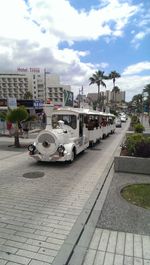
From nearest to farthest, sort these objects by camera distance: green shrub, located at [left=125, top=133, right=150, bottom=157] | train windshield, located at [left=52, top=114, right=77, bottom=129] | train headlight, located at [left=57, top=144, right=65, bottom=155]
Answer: green shrub, located at [left=125, top=133, right=150, bottom=157], train headlight, located at [left=57, top=144, right=65, bottom=155], train windshield, located at [left=52, top=114, right=77, bottom=129]

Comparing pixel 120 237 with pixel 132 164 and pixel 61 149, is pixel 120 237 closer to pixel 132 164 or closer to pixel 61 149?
pixel 132 164

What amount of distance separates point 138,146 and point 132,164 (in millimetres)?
759

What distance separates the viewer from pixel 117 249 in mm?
4266

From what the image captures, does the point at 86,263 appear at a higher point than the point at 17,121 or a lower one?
lower

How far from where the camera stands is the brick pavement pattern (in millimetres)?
3951

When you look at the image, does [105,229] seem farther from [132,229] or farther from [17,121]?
[17,121]

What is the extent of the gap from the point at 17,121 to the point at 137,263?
13.9 meters

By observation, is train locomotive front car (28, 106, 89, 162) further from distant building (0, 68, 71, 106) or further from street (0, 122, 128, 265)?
distant building (0, 68, 71, 106)

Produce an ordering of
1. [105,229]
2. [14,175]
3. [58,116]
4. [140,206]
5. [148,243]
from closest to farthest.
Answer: [148,243] < [105,229] < [140,206] < [14,175] < [58,116]

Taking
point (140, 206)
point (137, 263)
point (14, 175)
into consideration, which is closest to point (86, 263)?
point (137, 263)

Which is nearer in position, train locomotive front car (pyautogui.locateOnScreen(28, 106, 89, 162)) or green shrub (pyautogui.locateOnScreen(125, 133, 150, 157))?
green shrub (pyautogui.locateOnScreen(125, 133, 150, 157))

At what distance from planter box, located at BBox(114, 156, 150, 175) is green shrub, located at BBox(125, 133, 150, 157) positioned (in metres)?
0.30

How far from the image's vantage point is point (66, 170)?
10203 mm

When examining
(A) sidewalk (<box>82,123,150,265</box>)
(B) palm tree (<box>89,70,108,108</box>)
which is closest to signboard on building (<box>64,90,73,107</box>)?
(B) palm tree (<box>89,70,108,108</box>)
